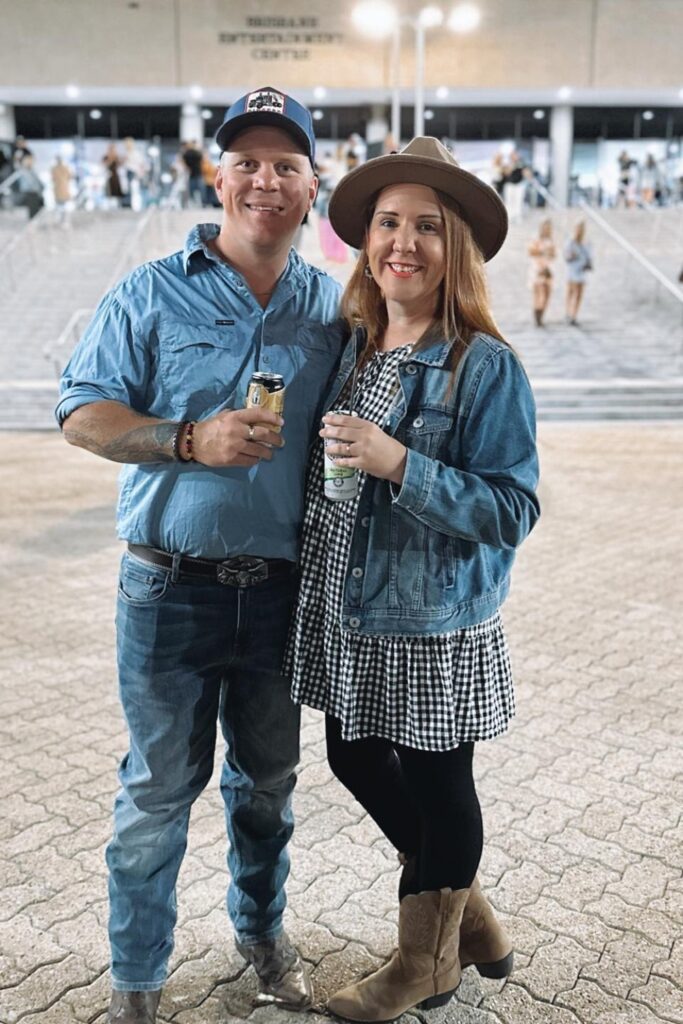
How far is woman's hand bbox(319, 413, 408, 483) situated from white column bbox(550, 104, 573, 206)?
36890 mm

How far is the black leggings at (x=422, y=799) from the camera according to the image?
2311mm

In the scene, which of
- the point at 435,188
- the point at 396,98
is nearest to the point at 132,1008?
the point at 435,188

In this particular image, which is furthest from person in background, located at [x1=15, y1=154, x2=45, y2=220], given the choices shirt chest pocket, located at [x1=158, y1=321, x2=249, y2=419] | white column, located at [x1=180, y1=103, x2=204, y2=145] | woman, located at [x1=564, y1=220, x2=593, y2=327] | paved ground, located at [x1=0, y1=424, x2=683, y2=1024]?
shirt chest pocket, located at [x1=158, y1=321, x2=249, y2=419]

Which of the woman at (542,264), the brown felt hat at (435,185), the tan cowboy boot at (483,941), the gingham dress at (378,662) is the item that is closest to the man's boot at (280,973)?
the tan cowboy boot at (483,941)

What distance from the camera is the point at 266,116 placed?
234cm

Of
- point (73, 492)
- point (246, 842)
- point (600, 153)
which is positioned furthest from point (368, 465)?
point (600, 153)

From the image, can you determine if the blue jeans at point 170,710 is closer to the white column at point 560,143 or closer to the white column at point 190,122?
the white column at point 190,122

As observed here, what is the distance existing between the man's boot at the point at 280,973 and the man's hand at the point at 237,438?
4.70 feet

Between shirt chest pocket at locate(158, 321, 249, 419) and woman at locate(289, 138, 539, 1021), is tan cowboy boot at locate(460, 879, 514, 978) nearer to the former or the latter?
woman at locate(289, 138, 539, 1021)

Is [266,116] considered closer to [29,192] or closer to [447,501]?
[447,501]

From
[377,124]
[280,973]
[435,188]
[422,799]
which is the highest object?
[377,124]

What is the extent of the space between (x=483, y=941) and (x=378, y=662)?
35.1 inches

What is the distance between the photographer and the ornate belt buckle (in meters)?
2.32

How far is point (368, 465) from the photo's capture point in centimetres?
209
